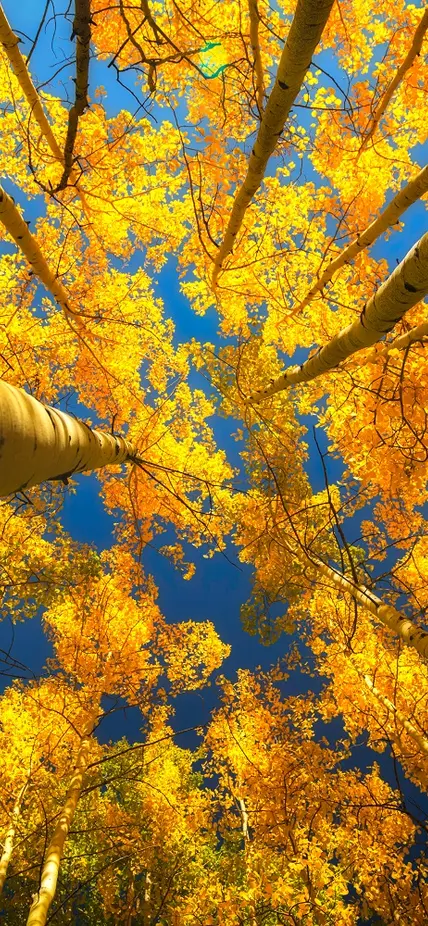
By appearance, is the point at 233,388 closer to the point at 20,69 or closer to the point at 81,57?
the point at 20,69

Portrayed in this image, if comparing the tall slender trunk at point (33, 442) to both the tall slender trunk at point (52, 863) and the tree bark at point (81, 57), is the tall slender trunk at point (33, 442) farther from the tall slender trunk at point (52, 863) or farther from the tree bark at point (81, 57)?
the tall slender trunk at point (52, 863)

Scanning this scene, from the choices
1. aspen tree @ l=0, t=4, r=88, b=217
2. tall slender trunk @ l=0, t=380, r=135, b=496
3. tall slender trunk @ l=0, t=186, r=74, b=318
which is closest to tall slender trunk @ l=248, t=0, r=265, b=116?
aspen tree @ l=0, t=4, r=88, b=217

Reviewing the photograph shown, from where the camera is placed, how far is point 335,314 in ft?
20.7

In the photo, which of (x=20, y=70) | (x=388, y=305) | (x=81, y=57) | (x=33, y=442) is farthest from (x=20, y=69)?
(x=33, y=442)

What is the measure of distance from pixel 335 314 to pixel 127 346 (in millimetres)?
3237

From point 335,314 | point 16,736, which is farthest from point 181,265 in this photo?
point 16,736

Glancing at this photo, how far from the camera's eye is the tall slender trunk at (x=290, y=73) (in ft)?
4.93

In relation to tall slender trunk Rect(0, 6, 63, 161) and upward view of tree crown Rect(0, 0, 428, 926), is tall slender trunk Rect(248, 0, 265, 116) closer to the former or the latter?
upward view of tree crown Rect(0, 0, 428, 926)

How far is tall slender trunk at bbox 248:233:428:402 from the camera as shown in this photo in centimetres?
151

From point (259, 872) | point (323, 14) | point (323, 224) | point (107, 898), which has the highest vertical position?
point (323, 224)

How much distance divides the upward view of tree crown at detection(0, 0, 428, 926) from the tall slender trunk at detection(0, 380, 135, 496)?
0.9 inches

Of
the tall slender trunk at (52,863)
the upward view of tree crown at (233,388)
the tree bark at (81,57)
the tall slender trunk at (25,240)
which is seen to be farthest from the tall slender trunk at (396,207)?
the tall slender trunk at (52,863)

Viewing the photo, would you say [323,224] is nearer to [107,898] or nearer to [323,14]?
[323,14]

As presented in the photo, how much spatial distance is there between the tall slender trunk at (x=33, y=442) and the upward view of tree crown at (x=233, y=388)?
0.02 m
